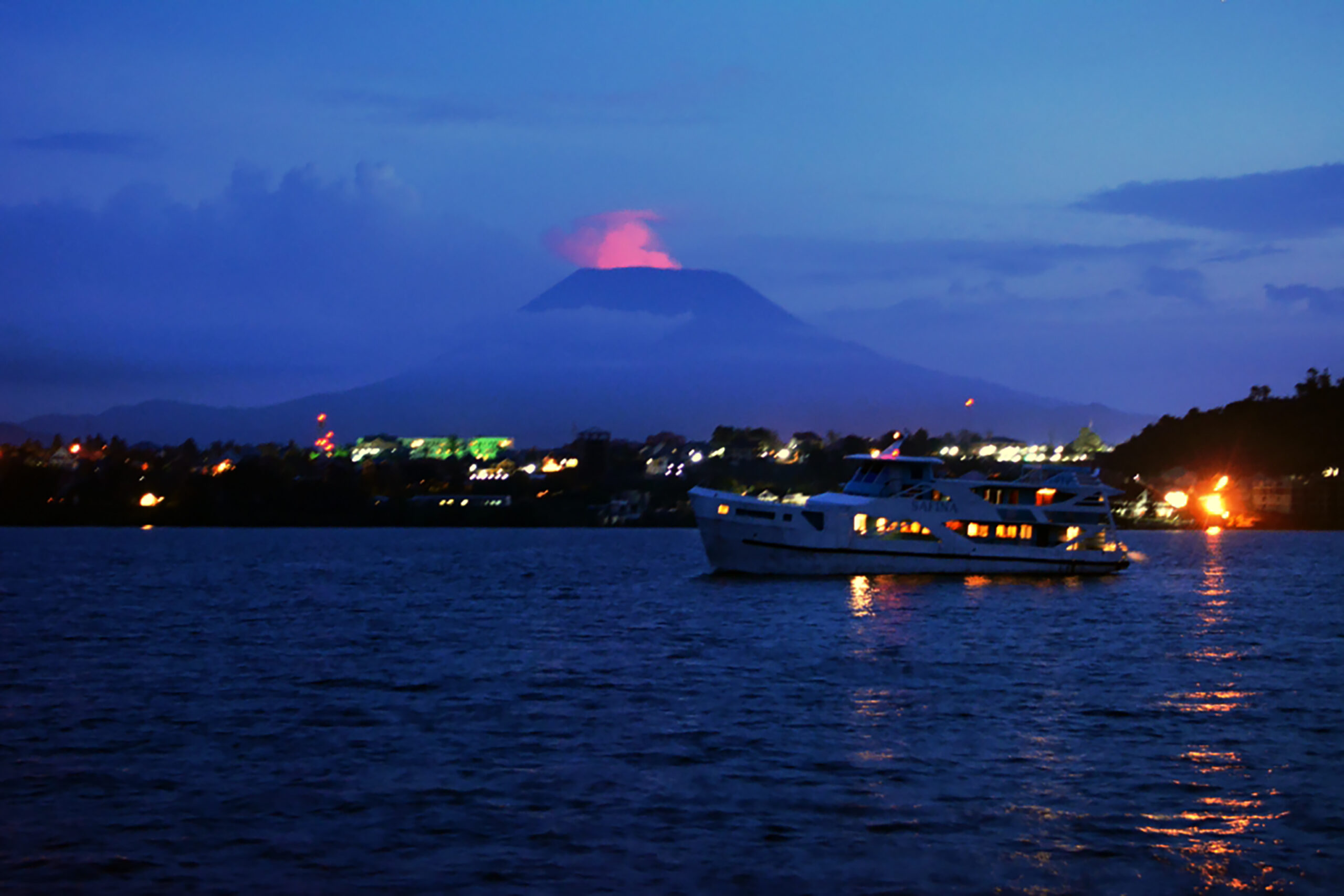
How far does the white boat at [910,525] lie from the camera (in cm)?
6500

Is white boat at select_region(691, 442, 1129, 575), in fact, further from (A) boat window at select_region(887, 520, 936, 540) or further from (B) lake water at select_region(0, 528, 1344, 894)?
(B) lake water at select_region(0, 528, 1344, 894)

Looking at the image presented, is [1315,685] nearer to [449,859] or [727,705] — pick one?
[727,705]

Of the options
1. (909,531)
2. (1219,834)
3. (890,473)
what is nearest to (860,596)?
(909,531)

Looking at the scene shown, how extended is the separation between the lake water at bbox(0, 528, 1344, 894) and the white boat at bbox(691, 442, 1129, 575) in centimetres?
705

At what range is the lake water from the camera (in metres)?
17.5

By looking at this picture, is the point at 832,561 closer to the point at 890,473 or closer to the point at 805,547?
the point at 805,547

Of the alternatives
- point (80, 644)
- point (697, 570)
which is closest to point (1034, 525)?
point (697, 570)

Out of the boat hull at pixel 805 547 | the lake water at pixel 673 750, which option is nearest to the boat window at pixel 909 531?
the boat hull at pixel 805 547

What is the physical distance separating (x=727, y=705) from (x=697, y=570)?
58311 millimetres

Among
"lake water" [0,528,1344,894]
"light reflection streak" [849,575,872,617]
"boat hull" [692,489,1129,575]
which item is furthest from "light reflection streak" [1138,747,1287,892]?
"boat hull" [692,489,1129,575]

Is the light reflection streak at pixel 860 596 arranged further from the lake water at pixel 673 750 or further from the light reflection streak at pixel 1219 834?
the light reflection streak at pixel 1219 834

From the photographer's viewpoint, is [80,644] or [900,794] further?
[80,644]

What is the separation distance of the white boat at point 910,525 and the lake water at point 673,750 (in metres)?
7.05

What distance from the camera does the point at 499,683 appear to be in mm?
34688
